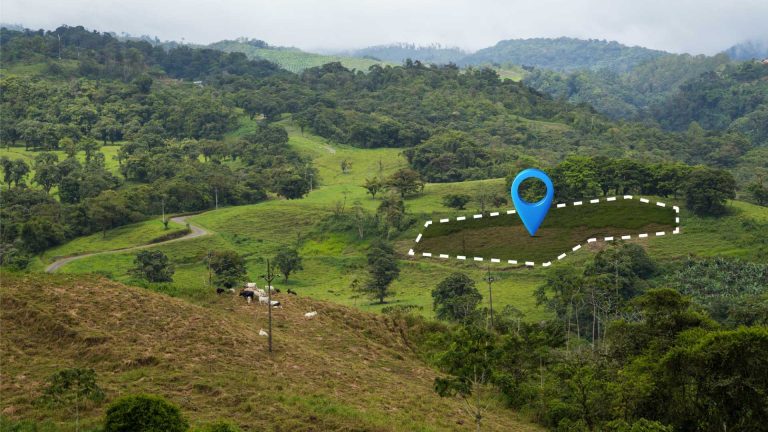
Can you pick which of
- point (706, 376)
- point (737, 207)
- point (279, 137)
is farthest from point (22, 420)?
point (279, 137)

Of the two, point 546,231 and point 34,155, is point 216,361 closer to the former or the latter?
point 546,231

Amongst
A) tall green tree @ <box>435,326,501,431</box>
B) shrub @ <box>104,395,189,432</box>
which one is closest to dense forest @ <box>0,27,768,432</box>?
tall green tree @ <box>435,326,501,431</box>

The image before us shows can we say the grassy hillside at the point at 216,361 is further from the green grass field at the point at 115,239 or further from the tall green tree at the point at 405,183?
the tall green tree at the point at 405,183

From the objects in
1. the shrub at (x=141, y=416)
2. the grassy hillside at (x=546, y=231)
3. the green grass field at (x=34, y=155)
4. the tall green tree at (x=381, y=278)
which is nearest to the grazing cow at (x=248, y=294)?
the shrub at (x=141, y=416)

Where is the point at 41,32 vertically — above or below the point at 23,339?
above

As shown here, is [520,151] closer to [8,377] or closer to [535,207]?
[535,207]

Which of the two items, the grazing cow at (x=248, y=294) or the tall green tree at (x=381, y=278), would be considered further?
the tall green tree at (x=381, y=278)

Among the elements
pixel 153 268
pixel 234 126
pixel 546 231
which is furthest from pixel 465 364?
pixel 234 126
